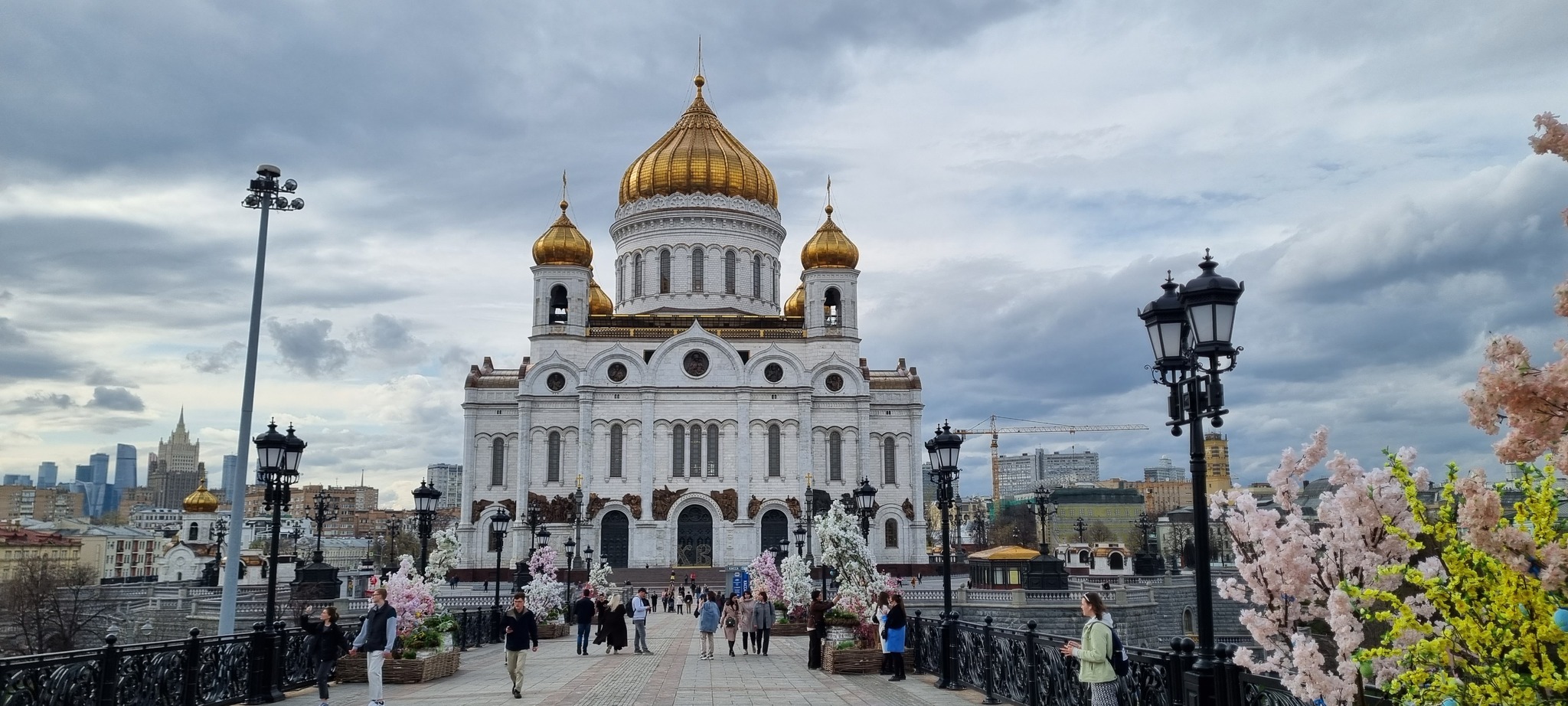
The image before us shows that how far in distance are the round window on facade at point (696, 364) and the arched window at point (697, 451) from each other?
2546mm

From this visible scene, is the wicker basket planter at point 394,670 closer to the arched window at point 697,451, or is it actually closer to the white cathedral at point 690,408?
the white cathedral at point 690,408

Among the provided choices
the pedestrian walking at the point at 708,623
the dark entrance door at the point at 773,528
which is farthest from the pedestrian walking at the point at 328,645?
the dark entrance door at the point at 773,528

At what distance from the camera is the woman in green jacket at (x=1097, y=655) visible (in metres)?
9.44

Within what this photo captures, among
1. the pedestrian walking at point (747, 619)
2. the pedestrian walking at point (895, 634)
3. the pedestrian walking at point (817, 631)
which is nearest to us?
the pedestrian walking at point (895, 634)

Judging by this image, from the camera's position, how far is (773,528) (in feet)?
180

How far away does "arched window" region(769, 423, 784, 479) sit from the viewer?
55.5m

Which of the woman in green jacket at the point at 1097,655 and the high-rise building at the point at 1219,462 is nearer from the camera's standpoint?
the woman in green jacket at the point at 1097,655

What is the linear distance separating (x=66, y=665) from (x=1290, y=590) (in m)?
11.1

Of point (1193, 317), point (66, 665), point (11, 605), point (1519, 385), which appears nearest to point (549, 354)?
point (11, 605)

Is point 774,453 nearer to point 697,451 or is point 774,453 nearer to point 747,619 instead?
point 697,451

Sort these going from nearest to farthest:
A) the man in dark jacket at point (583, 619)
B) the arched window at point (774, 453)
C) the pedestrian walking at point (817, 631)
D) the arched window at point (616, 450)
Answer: the pedestrian walking at point (817, 631)
the man in dark jacket at point (583, 619)
the arched window at point (616, 450)
the arched window at point (774, 453)

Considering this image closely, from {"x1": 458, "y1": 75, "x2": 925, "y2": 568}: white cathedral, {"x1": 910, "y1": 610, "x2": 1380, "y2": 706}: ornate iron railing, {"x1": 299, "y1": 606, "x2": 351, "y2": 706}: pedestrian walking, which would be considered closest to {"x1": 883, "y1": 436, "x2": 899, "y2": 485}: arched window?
{"x1": 458, "y1": 75, "x2": 925, "y2": 568}: white cathedral

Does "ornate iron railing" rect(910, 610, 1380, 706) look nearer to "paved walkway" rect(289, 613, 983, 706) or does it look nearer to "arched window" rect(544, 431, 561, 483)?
"paved walkway" rect(289, 613, 983, 706)

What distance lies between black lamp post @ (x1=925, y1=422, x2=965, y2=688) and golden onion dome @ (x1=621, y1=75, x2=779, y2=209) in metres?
43.7
